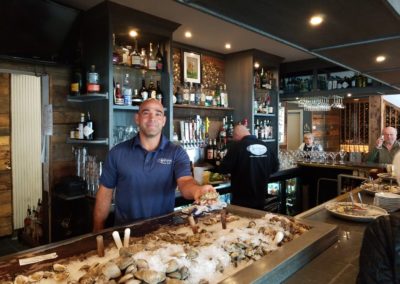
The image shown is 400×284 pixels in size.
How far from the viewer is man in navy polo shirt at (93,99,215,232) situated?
2.11 meters

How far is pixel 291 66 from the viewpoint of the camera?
5.68 metres

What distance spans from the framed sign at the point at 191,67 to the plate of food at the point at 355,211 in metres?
2.67

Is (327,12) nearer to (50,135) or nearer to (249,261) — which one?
(249,261)

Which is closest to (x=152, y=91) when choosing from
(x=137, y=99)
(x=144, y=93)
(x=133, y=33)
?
(x=144, y=93)

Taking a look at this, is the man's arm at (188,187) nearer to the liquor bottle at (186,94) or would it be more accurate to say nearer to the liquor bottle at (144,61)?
the liquor bottle at (144,61)

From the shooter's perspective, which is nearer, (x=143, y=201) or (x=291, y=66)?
(x=143, y=201)

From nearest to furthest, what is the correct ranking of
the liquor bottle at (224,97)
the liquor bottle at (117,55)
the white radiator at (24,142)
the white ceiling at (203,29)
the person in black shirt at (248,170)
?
1. the white ceiling at (203,29)
2. the liquor bottle at (117,55)
3. the person in black shirt at (248,170)
4. the white radiator at (24,142)
5. the liquor bottle at (224,97)

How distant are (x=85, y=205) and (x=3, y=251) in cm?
170

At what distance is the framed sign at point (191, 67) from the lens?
429 cm

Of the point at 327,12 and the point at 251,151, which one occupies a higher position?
the point at 327,12

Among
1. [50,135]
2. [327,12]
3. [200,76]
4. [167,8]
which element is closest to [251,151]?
[200,76]

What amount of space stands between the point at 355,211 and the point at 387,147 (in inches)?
144

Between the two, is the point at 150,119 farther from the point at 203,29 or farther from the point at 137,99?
the point at 203,29

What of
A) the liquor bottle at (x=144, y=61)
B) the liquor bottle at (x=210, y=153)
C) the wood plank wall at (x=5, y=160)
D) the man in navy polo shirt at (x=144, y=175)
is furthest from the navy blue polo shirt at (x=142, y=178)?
the wood plank wall at (x=5, y=160)
